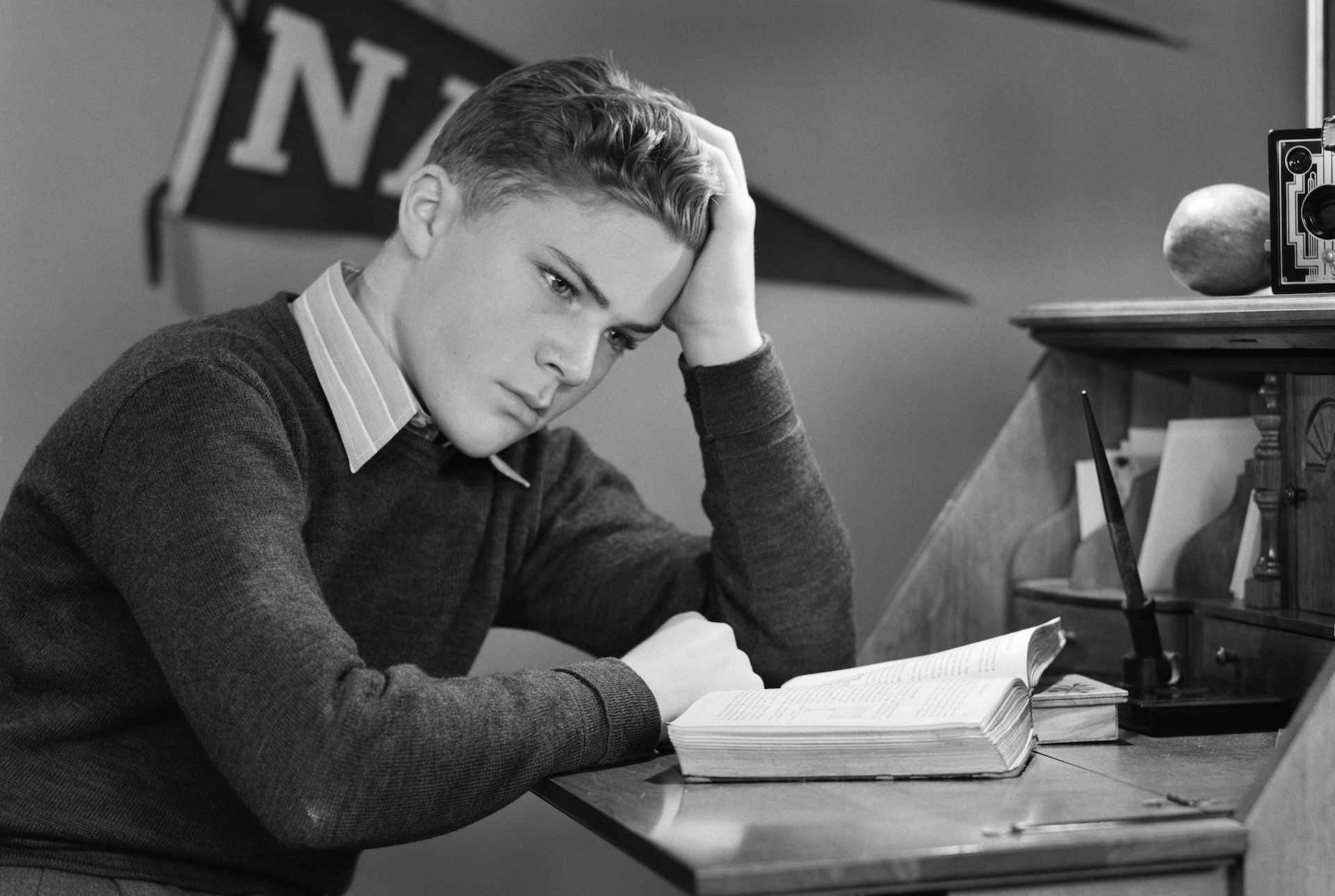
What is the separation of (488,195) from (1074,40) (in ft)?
4.32

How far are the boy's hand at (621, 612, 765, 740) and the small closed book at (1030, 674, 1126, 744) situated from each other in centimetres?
25

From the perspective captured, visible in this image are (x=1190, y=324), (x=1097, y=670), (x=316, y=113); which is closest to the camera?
(x=1190, y=324)

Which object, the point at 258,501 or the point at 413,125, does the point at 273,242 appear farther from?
the point at 258,501

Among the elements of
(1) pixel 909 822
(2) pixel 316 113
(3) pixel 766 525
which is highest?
(2) pixel 316 113

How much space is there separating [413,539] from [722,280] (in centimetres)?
41

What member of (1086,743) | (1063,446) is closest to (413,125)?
(1063,446)

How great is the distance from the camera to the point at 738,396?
1521 mm

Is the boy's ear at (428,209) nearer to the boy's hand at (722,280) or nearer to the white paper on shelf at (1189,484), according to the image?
the boy's hand at (722,280)

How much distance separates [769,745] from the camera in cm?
110

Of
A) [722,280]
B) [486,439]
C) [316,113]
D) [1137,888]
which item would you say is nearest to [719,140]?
[722,280]

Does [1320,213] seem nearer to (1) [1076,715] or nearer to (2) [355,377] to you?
(1) [1076,715]

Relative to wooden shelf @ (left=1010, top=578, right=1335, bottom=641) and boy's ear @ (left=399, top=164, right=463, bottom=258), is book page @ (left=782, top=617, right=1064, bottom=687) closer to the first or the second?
wooden shelf @ (left=1010, top=578, right=1335, bottom=641)

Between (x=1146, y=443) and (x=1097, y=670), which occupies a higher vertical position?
(x=1146, y=443)

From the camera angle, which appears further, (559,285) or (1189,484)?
(1189,484)
